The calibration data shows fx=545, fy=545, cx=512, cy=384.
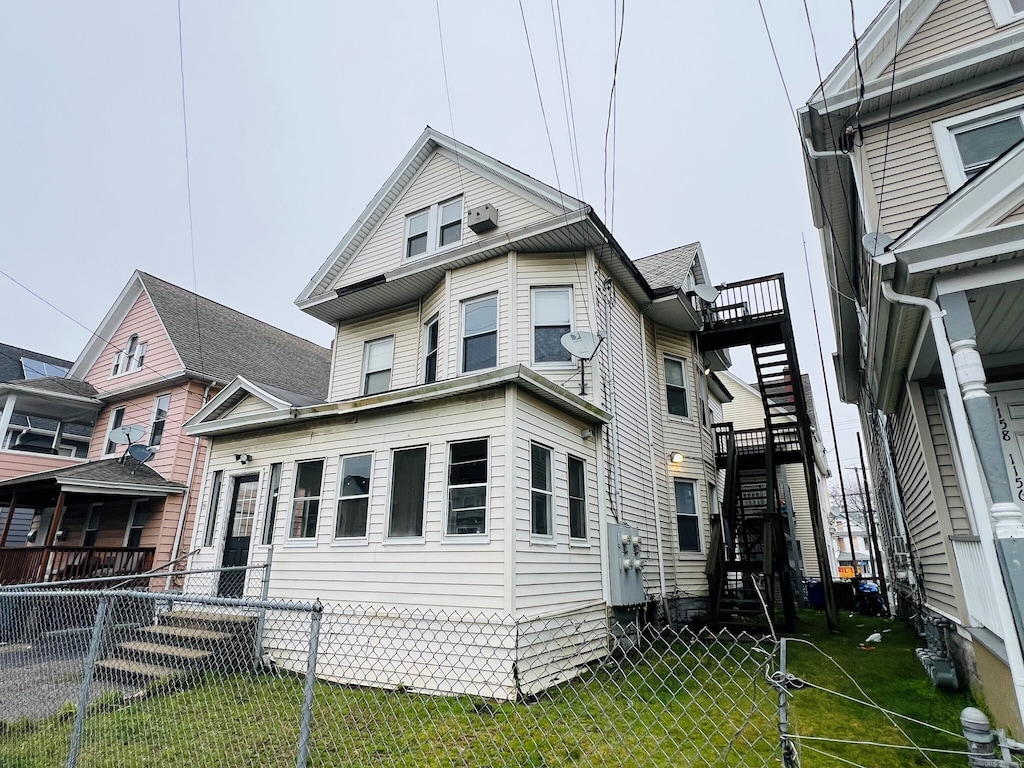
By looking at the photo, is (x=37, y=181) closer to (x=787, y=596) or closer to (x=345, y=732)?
(x=345, y=732)

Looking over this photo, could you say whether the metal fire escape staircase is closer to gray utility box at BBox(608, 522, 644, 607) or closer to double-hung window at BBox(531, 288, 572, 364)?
gray utility box at BBox(608, 522, 644, 607)

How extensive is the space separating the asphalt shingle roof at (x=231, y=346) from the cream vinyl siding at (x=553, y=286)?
7186mm

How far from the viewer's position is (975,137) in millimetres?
7059

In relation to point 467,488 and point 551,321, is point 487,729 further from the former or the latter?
point 551,321

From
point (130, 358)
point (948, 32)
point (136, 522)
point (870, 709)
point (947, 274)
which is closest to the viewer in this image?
point (947, 274)

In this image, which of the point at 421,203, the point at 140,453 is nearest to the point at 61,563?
the point at 140,453

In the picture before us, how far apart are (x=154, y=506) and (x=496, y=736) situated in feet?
41.3

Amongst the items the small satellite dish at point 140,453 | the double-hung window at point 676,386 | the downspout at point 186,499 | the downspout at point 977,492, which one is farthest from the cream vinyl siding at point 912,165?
the small satellite dish at point 140,453

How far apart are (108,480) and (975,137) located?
55.9ft

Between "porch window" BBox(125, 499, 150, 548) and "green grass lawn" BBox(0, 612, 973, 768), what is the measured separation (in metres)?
8.92

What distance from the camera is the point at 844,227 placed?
9.77 meters

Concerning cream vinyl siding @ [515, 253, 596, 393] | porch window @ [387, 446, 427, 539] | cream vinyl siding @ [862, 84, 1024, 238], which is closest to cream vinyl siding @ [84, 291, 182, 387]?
porch window @ [387, 446, 427, 539]

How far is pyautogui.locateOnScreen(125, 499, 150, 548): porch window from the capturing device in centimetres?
1388

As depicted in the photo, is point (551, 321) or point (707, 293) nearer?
point (551, 321)
